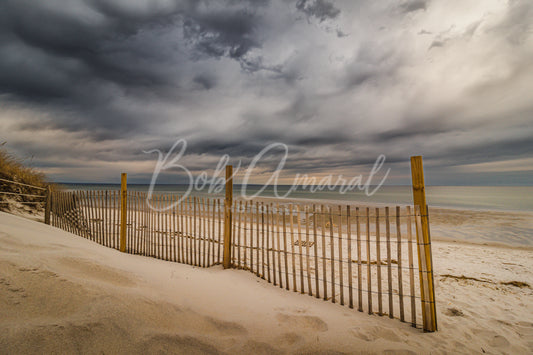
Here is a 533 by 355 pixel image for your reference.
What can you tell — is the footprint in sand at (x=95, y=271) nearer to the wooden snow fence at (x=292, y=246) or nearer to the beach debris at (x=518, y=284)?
the wooden snow fence at (x=292, y=246)

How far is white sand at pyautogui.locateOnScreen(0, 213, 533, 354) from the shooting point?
5.80ft

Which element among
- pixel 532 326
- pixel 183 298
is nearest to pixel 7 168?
pixel 183 298

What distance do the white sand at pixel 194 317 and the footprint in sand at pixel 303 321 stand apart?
0.01m

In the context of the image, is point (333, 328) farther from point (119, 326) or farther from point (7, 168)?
point (7, 168)

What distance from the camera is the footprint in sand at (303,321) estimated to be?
2.77 metres

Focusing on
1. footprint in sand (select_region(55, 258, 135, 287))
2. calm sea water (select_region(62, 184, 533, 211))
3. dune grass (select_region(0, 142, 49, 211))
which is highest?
dune grass (select_region(0, 142, 49, 211))

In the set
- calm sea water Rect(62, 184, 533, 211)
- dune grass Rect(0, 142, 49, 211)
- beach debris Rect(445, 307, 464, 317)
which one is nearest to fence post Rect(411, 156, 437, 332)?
beach debris Rect(445, 307, 464, 317)

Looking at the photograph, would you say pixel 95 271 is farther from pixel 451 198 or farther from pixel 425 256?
pixel 451 198

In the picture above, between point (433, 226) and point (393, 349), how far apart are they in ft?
41.8

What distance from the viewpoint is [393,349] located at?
2.43m

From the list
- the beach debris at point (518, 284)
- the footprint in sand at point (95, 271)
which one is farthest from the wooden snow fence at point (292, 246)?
the footprint in sand at point (95, 271)

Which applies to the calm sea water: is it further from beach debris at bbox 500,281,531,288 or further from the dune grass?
beach debris at bbox 500,281,531,288

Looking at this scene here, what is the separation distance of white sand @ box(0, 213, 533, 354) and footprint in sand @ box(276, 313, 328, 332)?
0.05 ft

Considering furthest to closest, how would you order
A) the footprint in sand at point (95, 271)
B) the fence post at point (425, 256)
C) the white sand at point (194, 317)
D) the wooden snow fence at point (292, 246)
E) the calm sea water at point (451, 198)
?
the calm sea water at point (451, 198)
the wooden snow fence at point (292, 246)
the fence post at point (425, 256)
the footprint in sand at point (95, 271)
the white sand at point (194, 317)
